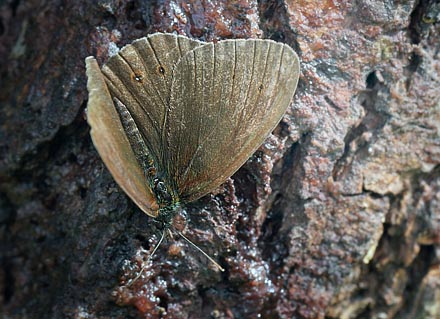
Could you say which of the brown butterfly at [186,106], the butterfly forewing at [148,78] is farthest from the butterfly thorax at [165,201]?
the butterfly forewing at [148,78]

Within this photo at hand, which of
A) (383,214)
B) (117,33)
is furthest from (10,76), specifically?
(383,214)

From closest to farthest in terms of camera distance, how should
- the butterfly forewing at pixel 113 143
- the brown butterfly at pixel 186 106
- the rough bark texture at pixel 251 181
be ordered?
the butterfly forewing at pixel 113 143
the brown butterfly at pixel 186 106
the rough bark texture at pixel 251 181

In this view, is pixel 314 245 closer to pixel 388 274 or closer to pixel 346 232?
pixel 346 232

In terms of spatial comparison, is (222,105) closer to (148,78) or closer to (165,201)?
(148,78)

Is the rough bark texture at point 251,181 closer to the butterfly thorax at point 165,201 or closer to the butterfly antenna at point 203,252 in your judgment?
the butterfly antenna at point 203,252

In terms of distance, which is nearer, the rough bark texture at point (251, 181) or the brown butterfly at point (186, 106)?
the brown butterfly at point (186, 106)

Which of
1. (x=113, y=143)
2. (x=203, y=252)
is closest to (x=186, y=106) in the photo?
(x=113, y=143)
